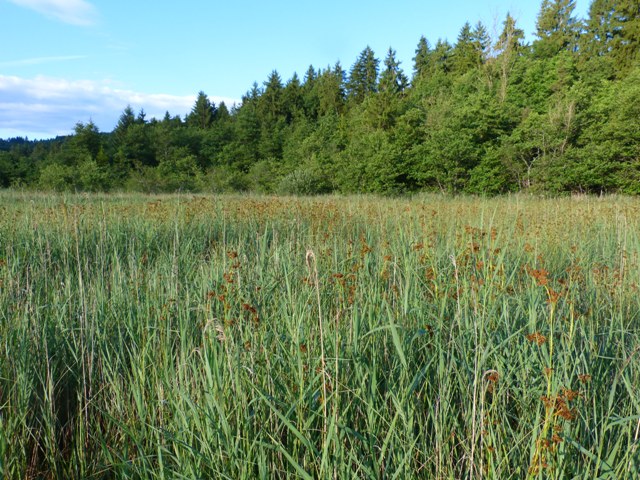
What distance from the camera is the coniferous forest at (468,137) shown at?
2530 cm

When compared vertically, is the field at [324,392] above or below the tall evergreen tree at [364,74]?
below

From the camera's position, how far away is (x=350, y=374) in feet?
5.32

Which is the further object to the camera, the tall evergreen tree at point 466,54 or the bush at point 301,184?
the tall evergreen tree at point 466,54

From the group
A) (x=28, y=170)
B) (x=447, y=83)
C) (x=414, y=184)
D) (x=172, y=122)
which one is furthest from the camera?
(x=172, y=122)

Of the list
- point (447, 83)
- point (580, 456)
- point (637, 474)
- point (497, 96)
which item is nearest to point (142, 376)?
point (580, 456)

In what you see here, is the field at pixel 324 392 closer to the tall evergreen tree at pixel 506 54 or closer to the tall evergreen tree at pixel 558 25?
the tall evergreen tree at pixel 506 54

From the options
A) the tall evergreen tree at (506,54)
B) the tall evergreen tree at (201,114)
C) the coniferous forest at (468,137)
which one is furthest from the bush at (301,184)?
the tall evergreen tree at (201,114)

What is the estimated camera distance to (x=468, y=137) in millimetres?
27172

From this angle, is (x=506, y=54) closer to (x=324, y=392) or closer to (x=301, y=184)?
(x=301, y=184)

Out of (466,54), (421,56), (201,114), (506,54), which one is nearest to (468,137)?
(506,54)

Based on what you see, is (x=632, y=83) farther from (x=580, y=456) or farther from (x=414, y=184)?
(x=580, y=456)

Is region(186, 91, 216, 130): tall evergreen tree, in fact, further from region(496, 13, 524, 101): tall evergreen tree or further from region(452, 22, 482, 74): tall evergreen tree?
region(496, 13, 524, 101): tall evergreen tree

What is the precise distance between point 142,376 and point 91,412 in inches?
11.3

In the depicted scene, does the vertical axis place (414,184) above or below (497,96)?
below
